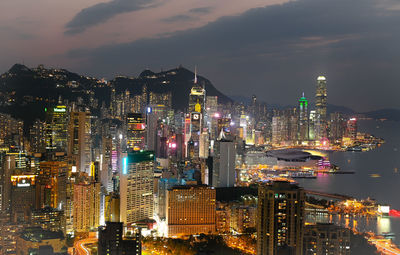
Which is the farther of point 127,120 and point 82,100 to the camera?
point 127,120

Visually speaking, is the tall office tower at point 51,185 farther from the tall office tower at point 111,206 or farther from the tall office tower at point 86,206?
the tall office tower at point 111,206

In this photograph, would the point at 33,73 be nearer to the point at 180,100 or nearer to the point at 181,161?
the point at 181,161

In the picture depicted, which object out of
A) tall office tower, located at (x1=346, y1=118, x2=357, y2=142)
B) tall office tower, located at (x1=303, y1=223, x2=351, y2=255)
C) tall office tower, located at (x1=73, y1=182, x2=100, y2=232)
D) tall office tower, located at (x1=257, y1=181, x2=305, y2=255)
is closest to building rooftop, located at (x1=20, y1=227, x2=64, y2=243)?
tall office tower, located at (x1=73, y1=182, x2=100, y2=232)

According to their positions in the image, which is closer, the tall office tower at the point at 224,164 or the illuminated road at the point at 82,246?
the illuminated road at the point at 82,246

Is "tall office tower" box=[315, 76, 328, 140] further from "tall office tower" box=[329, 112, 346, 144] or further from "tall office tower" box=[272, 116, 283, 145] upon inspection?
"tall office tower" box=[272, 116, 283, 145]

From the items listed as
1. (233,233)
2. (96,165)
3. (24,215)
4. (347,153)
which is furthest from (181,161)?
(347,153)

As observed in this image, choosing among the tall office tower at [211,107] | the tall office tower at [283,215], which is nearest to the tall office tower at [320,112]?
the tall office tower at [211,107]

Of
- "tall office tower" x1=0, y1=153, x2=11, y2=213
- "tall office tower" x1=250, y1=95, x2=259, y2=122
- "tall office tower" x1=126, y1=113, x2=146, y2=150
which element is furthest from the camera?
"tall office tower" x1=250, y1=95, x2=259, y2=122
